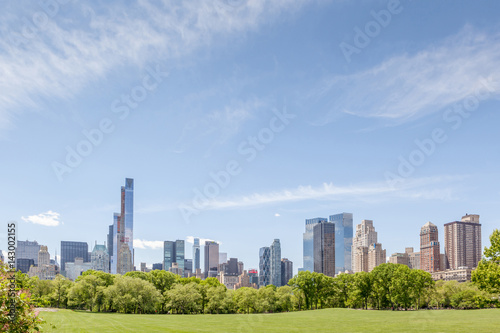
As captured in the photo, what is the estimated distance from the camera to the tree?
127 feet

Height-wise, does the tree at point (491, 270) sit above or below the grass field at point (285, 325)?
above

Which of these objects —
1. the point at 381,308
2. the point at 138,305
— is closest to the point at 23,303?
the point at 138,305

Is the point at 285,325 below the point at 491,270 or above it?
below

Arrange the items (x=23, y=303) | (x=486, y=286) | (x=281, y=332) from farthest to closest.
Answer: (x=281, y=332)
(x=486, y=286)
(x=23, y=303)

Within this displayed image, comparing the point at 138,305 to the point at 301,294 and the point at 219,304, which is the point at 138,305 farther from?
the point at 301,294

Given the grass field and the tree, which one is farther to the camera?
the grass field

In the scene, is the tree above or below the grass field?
above

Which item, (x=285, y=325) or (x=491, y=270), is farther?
(x=285, y=325)

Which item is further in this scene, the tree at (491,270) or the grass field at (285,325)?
the grass field at (285,325)

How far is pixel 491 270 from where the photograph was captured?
128 feet

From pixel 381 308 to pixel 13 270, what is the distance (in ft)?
345

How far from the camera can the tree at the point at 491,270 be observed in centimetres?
3875

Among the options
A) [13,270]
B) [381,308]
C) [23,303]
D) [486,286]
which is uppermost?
[13,270]

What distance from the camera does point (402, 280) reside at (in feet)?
323
